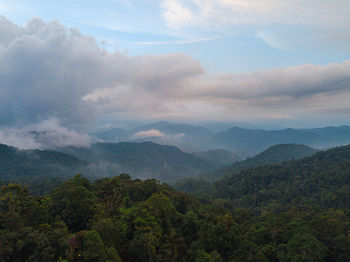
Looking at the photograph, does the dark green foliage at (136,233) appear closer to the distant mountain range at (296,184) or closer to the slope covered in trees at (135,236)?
the slope covered in trees at (135,236)

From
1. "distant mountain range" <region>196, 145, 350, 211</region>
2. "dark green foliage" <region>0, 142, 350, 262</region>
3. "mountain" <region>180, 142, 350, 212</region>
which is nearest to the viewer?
"dark green foliage" <region>0, 142, 350, 262</region>

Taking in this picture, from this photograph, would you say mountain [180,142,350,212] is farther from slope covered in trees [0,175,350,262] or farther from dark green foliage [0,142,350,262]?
slope covered in trees [0,175,350,262]

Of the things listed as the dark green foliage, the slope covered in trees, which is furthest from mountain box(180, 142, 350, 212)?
the slope covered in trees

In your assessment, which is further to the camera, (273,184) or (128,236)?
(273,184)

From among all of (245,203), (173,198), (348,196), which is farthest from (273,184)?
(173,198)

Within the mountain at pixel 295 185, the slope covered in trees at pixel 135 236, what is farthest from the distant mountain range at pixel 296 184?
the slope covered in trees at pixel 135 236

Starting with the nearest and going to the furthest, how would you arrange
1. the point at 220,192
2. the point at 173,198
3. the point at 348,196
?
the point at 173,198, the point at 348,196, the point at 220,192

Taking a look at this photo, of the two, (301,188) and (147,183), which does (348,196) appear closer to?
(301,188)
